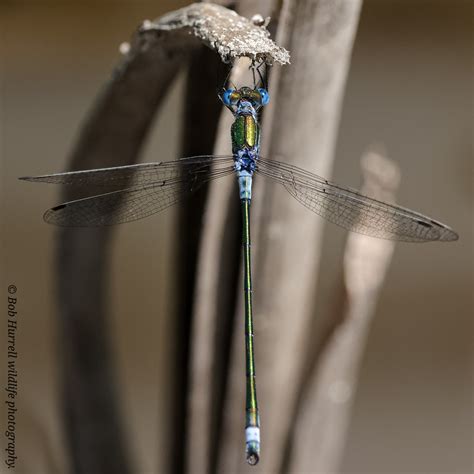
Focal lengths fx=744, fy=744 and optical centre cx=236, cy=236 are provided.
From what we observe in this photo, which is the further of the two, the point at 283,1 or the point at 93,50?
the point at 93,50

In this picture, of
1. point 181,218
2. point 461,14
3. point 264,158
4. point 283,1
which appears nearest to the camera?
point 283,1

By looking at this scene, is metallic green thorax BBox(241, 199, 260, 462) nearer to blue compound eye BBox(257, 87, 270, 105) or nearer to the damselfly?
the damselfly

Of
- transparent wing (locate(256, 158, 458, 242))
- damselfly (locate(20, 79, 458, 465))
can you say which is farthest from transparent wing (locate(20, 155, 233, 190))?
transparent wing (locate(256, 158, 458, 242))

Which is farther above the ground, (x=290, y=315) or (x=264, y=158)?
(x=264, y=158)

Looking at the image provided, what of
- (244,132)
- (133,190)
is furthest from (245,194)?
(133,190)

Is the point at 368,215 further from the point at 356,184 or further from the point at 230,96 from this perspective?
the point at 356,184

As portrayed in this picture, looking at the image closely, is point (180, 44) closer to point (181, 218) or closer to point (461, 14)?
point (181, 218)

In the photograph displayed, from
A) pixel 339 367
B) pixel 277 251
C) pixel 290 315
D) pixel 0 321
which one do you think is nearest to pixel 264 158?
pixel 277 251
